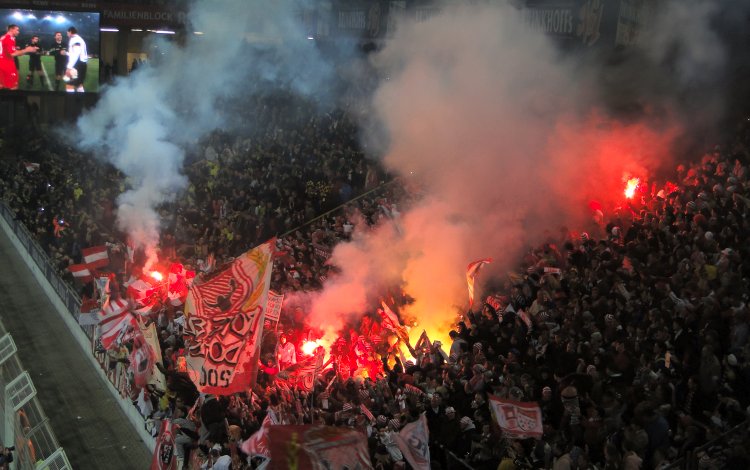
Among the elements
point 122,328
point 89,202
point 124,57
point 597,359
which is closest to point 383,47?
point 89,202

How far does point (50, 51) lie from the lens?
71.2 ft

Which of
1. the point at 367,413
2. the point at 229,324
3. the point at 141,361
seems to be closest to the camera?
the point at 367,413

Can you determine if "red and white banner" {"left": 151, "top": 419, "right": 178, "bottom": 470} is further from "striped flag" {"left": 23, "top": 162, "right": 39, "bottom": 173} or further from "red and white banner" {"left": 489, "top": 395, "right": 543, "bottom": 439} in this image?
"striped flag" {"left": 23, "top": 162, "right": 39, "bottom": 173}

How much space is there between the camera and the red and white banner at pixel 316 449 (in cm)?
688

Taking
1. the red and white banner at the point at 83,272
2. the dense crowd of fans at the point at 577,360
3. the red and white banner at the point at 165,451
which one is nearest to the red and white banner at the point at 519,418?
the dense crowd of fans at the point at 577,360

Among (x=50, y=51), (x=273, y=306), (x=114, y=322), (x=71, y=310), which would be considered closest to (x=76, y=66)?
(x=50, y=51)

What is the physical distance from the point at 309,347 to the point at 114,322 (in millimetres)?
2681

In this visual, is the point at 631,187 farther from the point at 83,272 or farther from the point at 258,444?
the point at 83,272

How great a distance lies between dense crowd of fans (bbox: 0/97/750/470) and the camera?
7238mm

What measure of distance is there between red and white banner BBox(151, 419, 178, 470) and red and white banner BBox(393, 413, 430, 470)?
276 cm

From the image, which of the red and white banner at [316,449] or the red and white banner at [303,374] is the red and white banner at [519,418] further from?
the red and white banner at [303,374]

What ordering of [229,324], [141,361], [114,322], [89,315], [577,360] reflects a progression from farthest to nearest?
[89,315], [114,322], [141,361], [229,324], [577,360]

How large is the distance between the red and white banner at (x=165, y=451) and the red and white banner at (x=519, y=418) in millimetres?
3440

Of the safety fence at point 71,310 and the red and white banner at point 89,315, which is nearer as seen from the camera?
the safety fence at point 71,310
